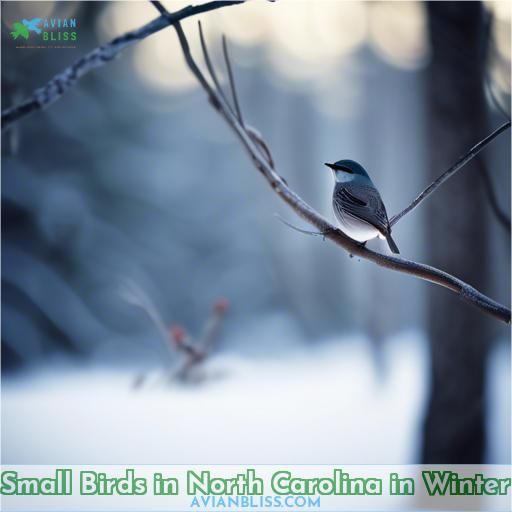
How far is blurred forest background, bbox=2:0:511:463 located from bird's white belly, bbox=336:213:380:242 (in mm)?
256

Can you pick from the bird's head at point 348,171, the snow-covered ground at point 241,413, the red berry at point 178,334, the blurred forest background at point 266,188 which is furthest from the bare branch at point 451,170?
the red berry at point 178,334

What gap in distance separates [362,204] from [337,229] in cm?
10

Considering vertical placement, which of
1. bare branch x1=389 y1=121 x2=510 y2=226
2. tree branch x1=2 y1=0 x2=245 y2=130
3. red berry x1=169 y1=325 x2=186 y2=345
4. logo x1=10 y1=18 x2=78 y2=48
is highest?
logo x1=10 y1=18 x2=78 y2=48

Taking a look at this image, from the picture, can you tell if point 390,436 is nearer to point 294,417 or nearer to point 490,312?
point 294,417

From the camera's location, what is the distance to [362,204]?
4.79ft

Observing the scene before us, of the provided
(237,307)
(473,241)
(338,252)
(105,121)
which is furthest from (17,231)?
(473,241)

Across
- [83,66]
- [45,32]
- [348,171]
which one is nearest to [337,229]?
[348,171]

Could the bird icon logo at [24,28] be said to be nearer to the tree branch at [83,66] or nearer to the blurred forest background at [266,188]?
the blurred forest background at [266,188]

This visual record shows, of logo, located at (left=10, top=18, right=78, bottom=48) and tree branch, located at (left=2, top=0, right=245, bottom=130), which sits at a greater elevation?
logo, located at (left=10, top=18, right=78, bottom=48)

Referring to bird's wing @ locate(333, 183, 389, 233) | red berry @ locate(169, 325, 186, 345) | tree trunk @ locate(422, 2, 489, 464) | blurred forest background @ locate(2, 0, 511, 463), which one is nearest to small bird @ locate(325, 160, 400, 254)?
bird's wing @ locate(333, 183, 389, 233)

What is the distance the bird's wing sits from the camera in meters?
1.43

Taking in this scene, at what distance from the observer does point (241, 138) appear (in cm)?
147

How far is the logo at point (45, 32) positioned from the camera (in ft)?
5.44

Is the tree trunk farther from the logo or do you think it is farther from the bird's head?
the logo
